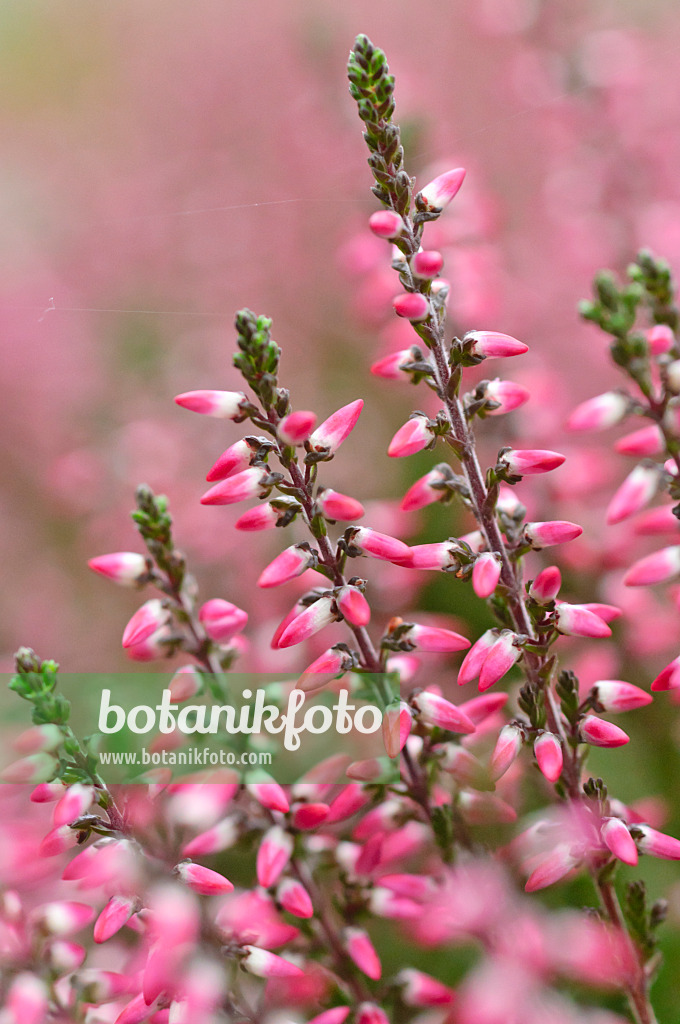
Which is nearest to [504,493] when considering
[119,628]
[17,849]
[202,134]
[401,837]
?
[401,837]

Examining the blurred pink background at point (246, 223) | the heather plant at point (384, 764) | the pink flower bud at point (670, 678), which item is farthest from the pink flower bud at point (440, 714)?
the blurred pink background at point (246, 223)

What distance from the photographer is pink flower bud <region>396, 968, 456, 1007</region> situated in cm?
54

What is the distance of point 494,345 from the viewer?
451 mm

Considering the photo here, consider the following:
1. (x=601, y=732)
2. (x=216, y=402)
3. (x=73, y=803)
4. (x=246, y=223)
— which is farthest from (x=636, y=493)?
(x=246, y=223)

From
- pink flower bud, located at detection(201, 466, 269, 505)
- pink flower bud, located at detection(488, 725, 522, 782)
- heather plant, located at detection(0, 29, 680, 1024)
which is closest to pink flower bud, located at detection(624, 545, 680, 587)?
heather plant, located at detection(0, 29, 680, 1024)

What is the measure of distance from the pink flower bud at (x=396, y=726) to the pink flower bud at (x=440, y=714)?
1cm

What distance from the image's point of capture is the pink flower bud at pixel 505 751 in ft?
1.49

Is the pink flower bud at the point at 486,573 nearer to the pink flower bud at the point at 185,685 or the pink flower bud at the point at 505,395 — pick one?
the pink flower bud at the point at 505,395

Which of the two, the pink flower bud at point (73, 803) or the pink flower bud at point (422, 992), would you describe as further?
the pink flower bud at point (422, 992)

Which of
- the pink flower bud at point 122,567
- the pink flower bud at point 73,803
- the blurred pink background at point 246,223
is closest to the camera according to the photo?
the pink flower bud at point 73,803

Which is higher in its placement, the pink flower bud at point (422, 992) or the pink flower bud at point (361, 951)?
the pink flower bud at point (361, 951)

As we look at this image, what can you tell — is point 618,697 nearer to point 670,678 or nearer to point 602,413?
point 670,678

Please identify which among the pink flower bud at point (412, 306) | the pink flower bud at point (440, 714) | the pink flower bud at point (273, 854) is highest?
the pink flower bud at point (412, 306)

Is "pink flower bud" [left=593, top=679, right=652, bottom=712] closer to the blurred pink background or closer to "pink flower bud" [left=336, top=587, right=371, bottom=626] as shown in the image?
"pink flower bud" [left=336, top=587, right=371, bottom=626]
